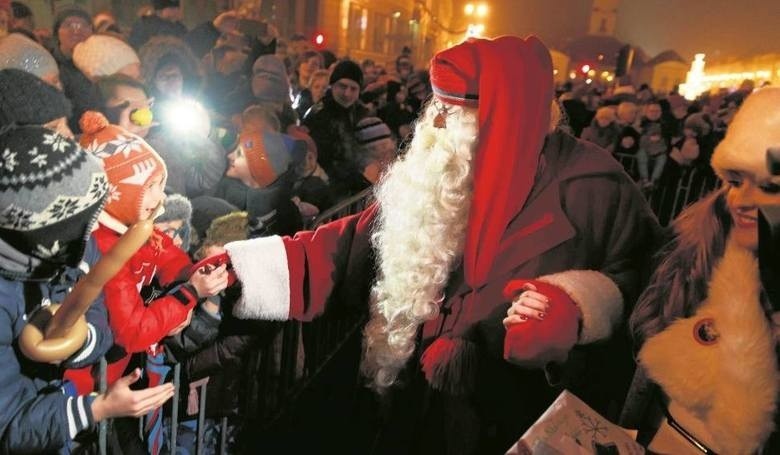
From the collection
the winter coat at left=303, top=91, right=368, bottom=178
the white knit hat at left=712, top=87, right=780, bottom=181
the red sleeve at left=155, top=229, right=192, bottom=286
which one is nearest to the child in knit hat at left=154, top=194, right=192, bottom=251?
the red sleeve at left=155, top=229, right=192, bottom=286

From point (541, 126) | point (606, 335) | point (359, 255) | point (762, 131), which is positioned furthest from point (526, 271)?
point (762, 131)

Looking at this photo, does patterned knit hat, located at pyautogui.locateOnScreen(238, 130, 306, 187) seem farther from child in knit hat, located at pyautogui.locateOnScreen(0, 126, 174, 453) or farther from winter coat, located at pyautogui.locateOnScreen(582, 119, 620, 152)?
winter coat, located at pyautogui.locateOnScreen(582, 119, 620, 152)

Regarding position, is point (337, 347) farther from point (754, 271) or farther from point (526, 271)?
point (754, 271)

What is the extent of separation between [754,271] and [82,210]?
189cm

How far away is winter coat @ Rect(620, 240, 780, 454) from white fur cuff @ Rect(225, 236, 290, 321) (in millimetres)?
1260

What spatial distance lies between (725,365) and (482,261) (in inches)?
29.9

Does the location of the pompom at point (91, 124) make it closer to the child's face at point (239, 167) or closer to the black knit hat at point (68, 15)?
the child's face at point (239, 167)

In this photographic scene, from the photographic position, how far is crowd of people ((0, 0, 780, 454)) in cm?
149

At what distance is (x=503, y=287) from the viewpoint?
188 cm

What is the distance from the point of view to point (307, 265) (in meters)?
2.10

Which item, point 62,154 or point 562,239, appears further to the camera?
point 562,239

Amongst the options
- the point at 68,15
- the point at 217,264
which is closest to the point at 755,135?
the point at 217,264

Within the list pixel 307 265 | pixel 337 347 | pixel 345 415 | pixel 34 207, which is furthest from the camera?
pixel 337 347

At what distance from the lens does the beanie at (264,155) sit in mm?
3250
